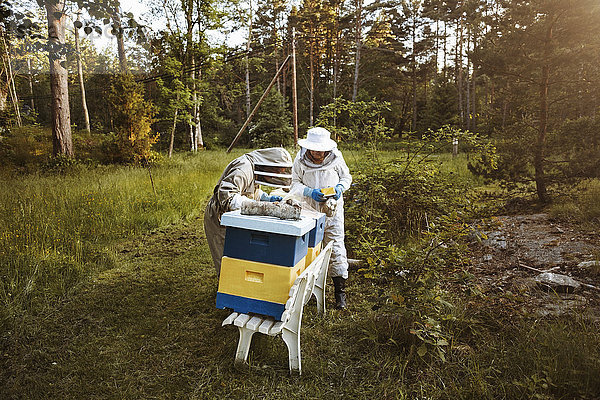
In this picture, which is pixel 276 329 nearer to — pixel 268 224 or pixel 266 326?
pixel 266 326

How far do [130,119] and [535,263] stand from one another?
1184 cm

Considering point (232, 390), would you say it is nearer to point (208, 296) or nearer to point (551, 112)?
point (208, 296)

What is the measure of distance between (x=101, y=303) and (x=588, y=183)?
851cm

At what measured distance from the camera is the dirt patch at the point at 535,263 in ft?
10.3

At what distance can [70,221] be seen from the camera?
5457 mm

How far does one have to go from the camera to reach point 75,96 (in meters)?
33.4

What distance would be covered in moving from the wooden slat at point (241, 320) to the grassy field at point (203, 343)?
1.58ft

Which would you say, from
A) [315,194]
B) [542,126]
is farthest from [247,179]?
[542,126]

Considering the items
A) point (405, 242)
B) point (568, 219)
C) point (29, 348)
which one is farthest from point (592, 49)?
point (29, 348)

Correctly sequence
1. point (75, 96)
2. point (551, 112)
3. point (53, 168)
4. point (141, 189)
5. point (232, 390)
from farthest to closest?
point (75, 96), point (53, 168), point (141, 189), point (551, 112), point (232, 390)

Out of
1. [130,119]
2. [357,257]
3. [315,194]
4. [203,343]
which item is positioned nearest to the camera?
[203,343]

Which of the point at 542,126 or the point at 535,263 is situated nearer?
the point at 535,263

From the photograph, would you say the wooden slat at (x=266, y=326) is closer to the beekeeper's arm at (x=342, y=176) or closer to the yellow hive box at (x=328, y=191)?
the yellow hive box at (x=328, y=191)

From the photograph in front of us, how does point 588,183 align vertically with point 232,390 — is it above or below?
above
